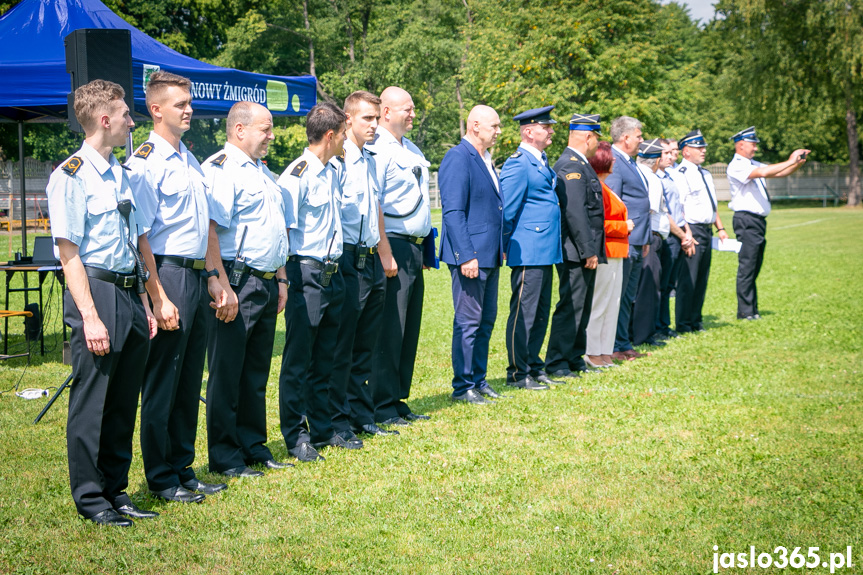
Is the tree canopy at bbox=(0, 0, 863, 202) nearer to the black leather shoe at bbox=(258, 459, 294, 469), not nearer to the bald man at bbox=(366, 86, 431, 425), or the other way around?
the bald man at bbox=(366, 86, 431, 425)

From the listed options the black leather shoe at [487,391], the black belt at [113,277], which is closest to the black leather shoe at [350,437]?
the black leather shoe at [487,391]

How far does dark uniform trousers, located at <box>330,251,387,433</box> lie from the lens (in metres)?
5.88

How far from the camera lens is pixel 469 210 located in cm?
732

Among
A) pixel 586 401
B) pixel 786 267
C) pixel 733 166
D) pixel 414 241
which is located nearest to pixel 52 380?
pixel 414 241

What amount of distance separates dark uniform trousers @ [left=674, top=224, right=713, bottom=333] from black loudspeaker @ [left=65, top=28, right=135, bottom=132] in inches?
292

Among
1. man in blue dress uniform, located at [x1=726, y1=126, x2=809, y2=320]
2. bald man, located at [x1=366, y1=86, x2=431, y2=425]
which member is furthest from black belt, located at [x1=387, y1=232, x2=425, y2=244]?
man in blue dress uniform, located at [x1=726, y1=126, x2=809, y2=320]

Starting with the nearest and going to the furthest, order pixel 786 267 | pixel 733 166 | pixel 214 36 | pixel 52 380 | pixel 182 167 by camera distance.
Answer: pixel 182 167, pixel 52 380, pixel 733 166, pixel 786 267, pixel 214 36

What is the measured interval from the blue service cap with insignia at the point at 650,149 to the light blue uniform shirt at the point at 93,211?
24.3 feet

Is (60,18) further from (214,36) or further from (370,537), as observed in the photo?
(214,36)

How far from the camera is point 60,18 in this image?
30.0ft

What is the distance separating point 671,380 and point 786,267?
11.8 meters

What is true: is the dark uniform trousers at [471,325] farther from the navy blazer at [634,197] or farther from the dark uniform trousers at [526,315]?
the navy blazer at [634,197]

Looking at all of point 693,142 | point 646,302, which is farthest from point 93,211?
point 693,142

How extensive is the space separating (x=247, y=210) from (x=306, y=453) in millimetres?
1633
